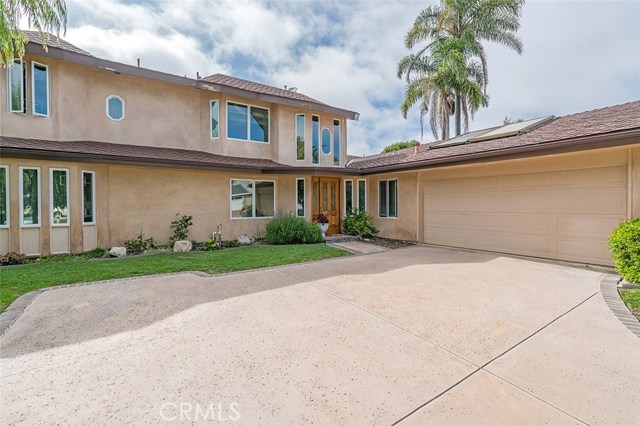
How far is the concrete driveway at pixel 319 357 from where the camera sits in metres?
2.47

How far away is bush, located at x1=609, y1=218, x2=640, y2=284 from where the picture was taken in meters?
5.89

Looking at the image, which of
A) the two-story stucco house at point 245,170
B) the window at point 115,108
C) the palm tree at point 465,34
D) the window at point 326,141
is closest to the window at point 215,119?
the two-story stucco house at point 245,170

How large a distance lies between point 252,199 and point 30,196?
6.88 m

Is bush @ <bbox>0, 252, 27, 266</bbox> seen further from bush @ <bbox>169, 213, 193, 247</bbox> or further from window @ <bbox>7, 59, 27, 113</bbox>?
window @ <bbox>7, 59, 27, 113</bbox>

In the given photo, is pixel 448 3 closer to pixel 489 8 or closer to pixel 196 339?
pixel 489 8

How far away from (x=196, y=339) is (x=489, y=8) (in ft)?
74.7

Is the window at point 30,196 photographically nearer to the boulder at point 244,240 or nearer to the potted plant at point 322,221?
the boulder at point 244,240

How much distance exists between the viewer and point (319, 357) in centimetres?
329

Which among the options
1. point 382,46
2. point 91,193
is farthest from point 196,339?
point 382,46

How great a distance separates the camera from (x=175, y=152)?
37.2 ft

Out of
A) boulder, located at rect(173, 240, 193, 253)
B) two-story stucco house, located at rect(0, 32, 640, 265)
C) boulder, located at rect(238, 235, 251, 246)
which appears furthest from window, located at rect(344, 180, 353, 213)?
boulder, located at rect(173, 240, 193, 253)

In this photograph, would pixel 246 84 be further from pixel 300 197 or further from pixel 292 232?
pixel 292 232

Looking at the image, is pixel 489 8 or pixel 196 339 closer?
pixel 196 339

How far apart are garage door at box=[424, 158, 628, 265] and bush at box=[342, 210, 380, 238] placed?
2405 mm
